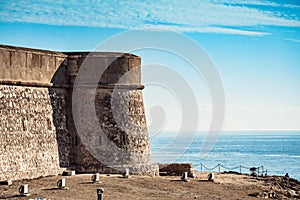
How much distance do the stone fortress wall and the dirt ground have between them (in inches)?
48.9

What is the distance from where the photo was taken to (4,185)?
66.3ft

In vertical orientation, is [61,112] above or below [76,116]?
above

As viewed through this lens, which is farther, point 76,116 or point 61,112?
point 76,116

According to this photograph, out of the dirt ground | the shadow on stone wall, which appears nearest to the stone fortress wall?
the shadow on stone wall

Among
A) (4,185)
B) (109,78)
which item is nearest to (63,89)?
(109,78)

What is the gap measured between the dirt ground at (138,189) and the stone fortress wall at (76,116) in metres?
1.24

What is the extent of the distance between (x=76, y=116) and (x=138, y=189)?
5.45m

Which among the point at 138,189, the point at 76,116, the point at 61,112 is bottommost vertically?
the point at 138,189

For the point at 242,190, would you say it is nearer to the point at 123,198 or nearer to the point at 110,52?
the point at 123,198

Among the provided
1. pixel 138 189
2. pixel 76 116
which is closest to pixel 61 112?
pixel 76 116

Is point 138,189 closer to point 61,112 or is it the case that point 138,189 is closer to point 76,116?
point 76,116

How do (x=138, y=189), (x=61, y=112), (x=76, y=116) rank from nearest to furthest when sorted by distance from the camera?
(x=138, y=189)
(x=61, y=112)
(x=76, y=116)

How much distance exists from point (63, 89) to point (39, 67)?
208cm

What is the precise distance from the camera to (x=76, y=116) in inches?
992
